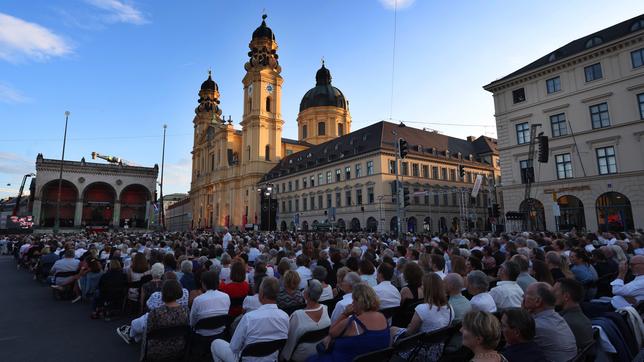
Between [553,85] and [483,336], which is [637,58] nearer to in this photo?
[553,85]

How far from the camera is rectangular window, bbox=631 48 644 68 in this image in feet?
89.4

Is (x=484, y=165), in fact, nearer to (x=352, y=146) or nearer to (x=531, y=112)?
(x=352, y=146)

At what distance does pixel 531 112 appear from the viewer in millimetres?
33375

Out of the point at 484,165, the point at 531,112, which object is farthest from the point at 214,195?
the point at 531,112

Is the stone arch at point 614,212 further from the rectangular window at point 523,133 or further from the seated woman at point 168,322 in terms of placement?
the seated woman at point 168,322

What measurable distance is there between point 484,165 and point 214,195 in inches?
2369

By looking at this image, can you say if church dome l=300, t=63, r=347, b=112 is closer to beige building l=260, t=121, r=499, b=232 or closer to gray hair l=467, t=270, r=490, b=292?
beige building l=260, t=121, r=499, b=232

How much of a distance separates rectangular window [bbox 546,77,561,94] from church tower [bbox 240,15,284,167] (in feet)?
175

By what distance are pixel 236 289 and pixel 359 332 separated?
11.4 ft

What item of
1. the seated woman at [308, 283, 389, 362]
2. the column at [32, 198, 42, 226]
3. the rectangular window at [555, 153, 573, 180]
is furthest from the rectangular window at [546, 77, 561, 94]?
the column at [32, 198, 42, 226]

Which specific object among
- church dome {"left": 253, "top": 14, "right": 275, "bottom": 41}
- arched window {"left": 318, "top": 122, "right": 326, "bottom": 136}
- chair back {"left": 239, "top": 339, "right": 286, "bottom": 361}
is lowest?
chair back {"left": 239, "top": 339, "right": 286, "bottom": 361}

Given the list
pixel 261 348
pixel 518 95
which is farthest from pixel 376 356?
pixel 518 95

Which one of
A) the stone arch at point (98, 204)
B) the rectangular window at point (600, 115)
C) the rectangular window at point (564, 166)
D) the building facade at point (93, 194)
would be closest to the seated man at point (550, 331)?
the rectangular window at point (564, 166)

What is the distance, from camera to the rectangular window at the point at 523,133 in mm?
33816
